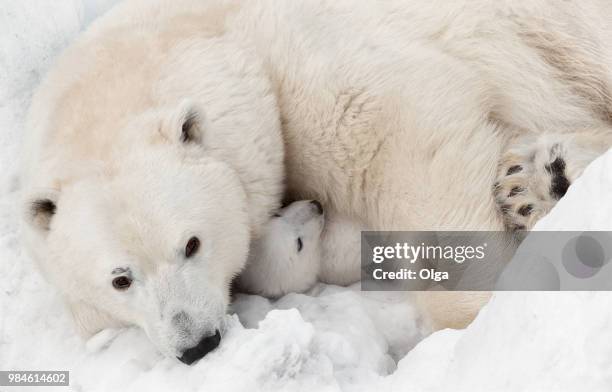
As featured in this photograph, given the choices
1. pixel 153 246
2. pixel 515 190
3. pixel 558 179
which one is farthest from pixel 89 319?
pixel 558 179

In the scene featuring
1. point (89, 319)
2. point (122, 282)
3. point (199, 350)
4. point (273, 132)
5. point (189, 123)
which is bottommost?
point (89, 319)

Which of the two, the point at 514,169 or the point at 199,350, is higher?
the point at 514,169

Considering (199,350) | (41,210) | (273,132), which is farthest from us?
(273,132)

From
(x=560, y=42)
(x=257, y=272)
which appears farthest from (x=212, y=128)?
(x=560, y=42)

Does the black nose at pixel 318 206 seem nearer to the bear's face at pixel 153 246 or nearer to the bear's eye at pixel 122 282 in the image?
the bear's face at pixel 153 246

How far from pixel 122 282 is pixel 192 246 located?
0.82 feet

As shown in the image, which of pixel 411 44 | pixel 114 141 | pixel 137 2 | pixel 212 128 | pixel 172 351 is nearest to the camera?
pixel 172 351

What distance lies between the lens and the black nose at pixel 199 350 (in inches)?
91.0

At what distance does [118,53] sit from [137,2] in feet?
1.66

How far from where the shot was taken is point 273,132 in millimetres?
2818

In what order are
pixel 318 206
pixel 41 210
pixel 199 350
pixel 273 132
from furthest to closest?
pixel 318 206
pixel 273 132
pixel 41 210
pixel 199 350

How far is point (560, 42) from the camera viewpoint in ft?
10.1

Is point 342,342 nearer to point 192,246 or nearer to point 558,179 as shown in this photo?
point 192,246

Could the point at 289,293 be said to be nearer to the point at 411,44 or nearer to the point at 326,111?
the point at 326,111
